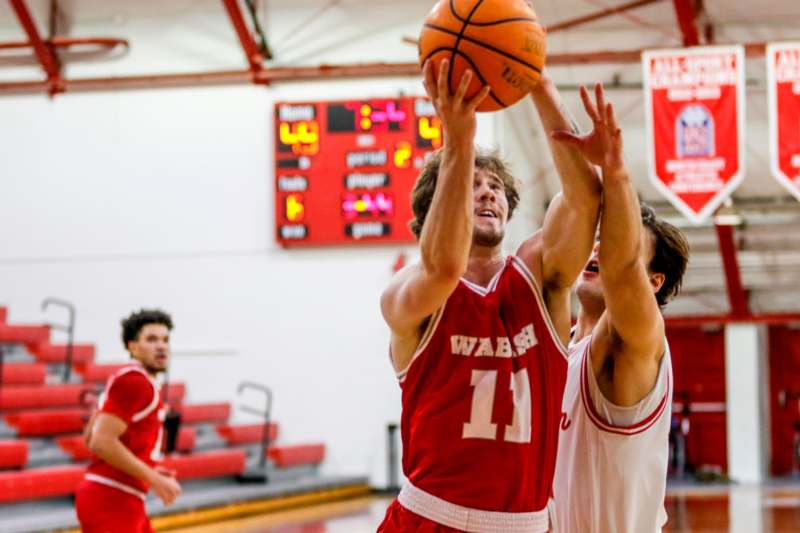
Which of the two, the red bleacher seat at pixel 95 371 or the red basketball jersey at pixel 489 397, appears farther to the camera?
the red bleacher seat at pixel 95 371

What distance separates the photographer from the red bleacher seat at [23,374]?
12.0 meters

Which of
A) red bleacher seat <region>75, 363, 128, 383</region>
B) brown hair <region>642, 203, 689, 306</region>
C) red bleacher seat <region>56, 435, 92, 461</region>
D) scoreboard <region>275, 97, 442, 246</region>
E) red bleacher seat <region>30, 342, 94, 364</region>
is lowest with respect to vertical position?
red bleacher seat <region>56, 435, 92, 461</region>

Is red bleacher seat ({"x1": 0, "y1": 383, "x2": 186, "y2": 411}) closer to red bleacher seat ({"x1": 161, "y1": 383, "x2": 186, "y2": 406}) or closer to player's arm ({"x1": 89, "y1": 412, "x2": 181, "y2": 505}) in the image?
red bleacher seat ({"x1": 161, "y1": 383, "x2": 186, "y2": 406})

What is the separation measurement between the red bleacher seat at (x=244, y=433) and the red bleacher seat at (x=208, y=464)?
47 cm

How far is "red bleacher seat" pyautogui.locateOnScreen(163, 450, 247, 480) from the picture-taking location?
1168cm

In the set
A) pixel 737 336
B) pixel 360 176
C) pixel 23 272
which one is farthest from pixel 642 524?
pixel 737 336

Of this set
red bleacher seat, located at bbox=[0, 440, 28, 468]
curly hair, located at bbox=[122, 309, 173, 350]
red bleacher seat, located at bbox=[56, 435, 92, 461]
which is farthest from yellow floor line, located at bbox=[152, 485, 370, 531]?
curly hair, located at bbox=[122, 309, 173, 350]

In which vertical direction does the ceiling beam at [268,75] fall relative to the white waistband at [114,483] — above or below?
above

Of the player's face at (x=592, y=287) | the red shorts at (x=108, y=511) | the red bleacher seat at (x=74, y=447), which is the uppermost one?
the player's face at (x=592, y=287)

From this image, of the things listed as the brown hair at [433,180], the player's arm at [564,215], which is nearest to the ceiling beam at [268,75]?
the brown hair at [433,180]

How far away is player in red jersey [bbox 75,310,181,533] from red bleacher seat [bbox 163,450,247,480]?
5857mm

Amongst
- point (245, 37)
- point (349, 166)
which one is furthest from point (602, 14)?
point (245, 37)

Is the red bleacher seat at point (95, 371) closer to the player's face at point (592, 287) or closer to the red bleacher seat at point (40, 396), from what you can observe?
the red bleacher seat at point (40, 396)

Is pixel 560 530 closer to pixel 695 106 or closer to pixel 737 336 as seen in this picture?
pixel 695 106
